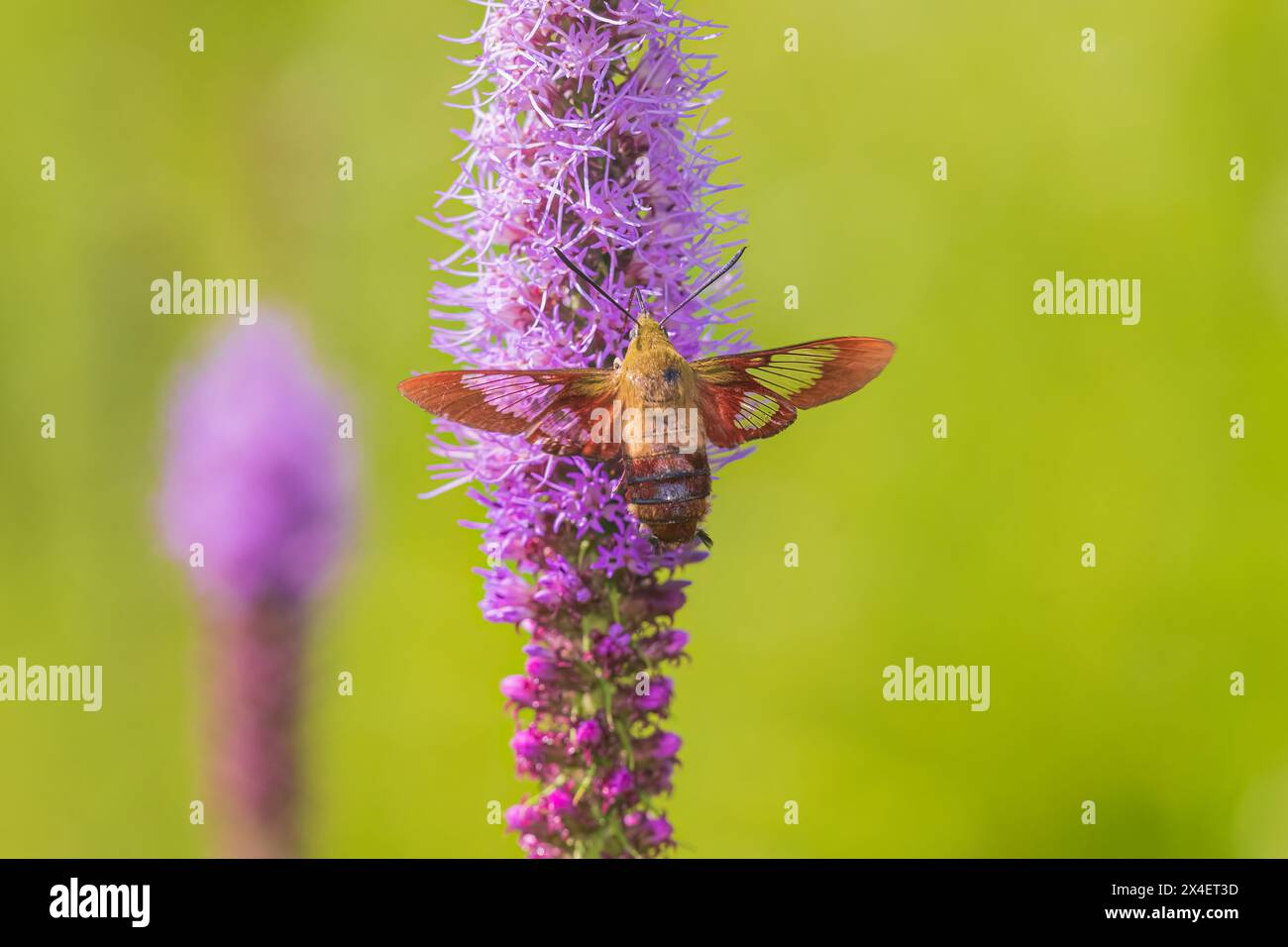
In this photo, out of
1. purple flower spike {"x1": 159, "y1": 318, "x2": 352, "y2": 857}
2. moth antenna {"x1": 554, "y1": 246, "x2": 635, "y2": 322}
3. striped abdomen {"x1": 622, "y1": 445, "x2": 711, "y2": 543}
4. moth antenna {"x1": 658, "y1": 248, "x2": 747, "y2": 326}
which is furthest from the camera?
purple flower spike {"x1": 159, "y1": 318, "x2": 352, "y2": 857}

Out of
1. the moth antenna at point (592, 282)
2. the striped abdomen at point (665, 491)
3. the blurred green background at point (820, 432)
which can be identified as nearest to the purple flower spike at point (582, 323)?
the moth antenna at point (592, 282)

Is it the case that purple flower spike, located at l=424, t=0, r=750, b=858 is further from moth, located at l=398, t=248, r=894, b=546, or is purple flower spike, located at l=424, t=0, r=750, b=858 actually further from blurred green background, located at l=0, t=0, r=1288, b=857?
blurred green background, located at l=0, t=0, r=1288, b=857

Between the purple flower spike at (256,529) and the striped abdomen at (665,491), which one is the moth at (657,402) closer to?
the striped abdomen at (665,491)

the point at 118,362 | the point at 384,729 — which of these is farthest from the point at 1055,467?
the point at 118,362

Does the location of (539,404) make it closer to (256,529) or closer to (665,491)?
(665,491)

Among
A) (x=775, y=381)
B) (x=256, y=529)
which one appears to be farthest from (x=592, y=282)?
(x=256, y=529)

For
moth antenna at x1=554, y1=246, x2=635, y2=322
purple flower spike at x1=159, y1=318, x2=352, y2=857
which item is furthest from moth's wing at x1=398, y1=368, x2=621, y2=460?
purple flower spike at x1=159, y1=318, x2=352, y2=857
